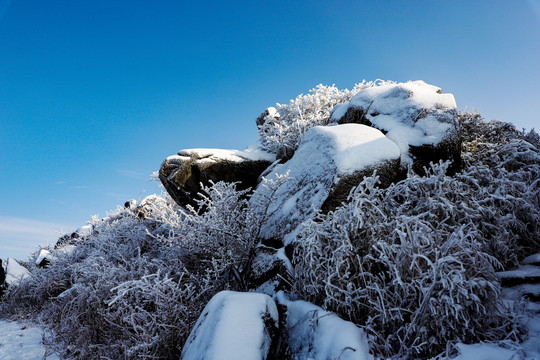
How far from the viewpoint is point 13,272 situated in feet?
33.8

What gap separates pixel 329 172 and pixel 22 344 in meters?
6.13

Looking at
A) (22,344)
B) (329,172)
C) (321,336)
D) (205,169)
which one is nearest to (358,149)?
(329,172)

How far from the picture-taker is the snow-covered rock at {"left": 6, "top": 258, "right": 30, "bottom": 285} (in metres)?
9.65

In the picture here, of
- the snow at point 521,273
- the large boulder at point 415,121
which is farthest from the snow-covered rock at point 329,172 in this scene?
the snow at point 521,273

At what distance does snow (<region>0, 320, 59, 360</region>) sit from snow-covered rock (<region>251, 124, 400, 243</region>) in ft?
12.0

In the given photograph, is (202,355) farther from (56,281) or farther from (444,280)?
(56,281)

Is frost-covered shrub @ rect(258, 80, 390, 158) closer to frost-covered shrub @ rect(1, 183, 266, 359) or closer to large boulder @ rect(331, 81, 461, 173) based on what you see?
large boulder @ rect(331, 81, 461, 173)

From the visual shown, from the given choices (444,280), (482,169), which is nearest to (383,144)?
(482,169)

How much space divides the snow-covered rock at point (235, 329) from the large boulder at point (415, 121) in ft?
9.14

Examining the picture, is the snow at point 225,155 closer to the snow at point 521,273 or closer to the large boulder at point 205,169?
the large boulder at point 205,169

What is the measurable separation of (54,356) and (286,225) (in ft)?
13.2

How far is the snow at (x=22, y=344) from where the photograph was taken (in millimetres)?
4570

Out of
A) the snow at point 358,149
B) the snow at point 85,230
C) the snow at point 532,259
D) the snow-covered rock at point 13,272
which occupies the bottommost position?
the snow at point 532,259

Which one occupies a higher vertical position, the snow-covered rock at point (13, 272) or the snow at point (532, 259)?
the snow-covered rock at point (13, 272)
